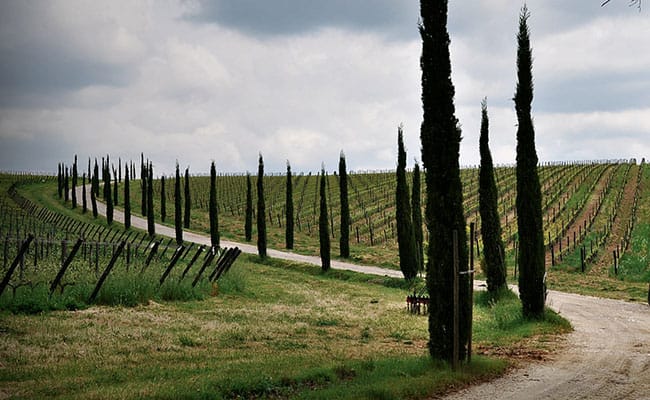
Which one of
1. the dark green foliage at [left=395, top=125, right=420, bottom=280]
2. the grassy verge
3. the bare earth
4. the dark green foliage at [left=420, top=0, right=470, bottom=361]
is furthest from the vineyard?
the dark green foliage at [left=420, top=0, right=470, bottom=361]

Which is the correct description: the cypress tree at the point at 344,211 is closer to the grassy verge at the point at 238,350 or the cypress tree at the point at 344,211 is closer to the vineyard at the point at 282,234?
the vineyard at the point at 282,234

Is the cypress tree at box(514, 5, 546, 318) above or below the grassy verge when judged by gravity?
above

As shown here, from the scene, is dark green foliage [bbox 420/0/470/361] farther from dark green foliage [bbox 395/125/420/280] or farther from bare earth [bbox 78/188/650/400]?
dark green foliage [bbox 395/125/420/280]

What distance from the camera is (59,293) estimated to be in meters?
18.0

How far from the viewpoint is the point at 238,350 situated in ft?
41.9

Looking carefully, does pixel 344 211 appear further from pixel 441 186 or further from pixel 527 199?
pixel 441 186

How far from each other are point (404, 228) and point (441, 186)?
2454 cm

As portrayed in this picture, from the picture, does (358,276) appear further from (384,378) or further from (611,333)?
(384,378)

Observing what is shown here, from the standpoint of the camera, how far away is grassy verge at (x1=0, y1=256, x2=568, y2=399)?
9133mm

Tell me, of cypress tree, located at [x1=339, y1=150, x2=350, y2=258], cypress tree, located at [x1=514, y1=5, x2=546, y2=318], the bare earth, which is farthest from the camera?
cypress tree, located at [x1=339, y1=150, x2=350, y2=258]

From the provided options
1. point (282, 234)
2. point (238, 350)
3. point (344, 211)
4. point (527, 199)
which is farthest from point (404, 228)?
point (282, 234)

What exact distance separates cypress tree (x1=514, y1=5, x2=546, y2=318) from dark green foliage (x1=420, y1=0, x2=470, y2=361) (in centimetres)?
696

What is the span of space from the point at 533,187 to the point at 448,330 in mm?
9067

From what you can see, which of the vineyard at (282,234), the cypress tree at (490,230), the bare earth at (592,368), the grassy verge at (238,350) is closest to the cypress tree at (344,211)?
the vineyard at (282,234)
